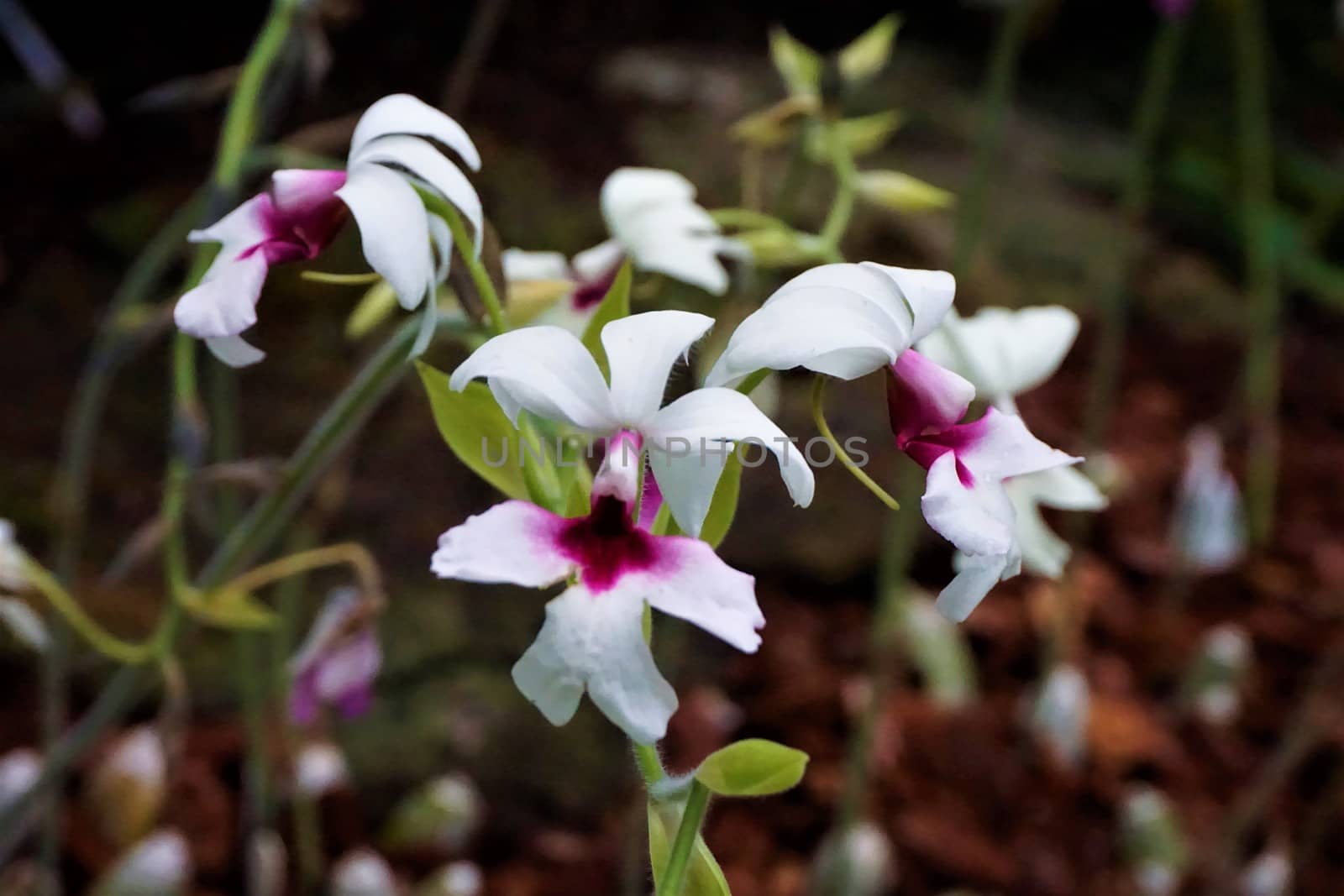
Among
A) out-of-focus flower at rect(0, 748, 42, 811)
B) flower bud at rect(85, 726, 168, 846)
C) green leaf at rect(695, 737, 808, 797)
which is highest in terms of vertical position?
green leaf at rect(695, 737, 808, 797)

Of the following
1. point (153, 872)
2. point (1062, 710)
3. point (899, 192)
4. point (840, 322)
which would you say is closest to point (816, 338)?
point (840, 322)

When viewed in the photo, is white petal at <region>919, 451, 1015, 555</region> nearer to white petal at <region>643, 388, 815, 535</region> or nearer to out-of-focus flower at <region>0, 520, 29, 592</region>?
white petal at <region>643, 388, 815, 535</region>

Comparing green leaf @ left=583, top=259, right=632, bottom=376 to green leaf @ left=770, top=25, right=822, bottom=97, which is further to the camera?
green leaf @ left=770, top=25, right=822, bottom=97

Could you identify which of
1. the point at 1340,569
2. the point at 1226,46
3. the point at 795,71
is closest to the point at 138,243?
the point at 795,71

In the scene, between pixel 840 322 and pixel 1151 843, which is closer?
pixel 840 322

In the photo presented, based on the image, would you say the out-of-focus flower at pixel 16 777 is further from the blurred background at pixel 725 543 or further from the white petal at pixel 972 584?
the white petal at pixel 972 584

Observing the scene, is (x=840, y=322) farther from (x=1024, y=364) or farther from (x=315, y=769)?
(x=315, y=769)

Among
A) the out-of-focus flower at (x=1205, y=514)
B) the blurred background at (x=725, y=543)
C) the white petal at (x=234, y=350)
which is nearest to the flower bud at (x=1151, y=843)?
the blurred background at (x=725, y=543)

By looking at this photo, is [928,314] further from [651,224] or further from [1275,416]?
[1275,416]

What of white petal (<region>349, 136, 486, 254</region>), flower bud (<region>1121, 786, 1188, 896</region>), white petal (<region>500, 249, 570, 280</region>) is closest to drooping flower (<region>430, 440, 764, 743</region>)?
white petal (<region>349, 136, 486, 254</region>)
